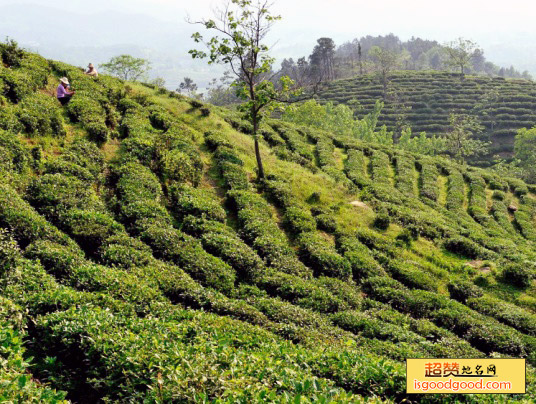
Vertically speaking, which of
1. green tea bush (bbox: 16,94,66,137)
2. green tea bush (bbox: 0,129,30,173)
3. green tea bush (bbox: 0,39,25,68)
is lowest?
green tea bush (bbox: 0,129,30,173)

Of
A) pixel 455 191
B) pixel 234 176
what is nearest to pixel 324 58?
pixel 455 191

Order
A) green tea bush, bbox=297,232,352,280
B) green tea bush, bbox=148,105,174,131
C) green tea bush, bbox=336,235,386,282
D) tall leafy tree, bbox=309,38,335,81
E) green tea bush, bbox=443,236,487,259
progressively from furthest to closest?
tall leafy tree, bbox=309,38,335,81, green tea bush, bbox=148,105,174,131, green tea bush, bbox=443,236,487,259, green tea bush, bbox=336,235,386,282, green tea bush, bbox=297,232,352,280

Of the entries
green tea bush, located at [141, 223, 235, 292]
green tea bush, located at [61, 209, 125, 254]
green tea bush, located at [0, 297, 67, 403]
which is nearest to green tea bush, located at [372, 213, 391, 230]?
green tea bush, located at [141, 223, 235, 292]

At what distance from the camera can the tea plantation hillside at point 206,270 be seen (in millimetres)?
7609

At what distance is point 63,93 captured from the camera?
2288cm

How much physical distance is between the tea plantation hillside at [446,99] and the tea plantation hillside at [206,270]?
96.4 m

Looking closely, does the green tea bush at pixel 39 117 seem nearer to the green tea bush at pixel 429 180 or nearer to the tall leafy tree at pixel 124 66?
the green tea bush at pixel 429 180

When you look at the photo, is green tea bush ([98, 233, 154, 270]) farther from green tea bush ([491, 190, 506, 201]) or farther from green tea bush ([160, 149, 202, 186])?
green tea bush ([491, 190, 506, 201])

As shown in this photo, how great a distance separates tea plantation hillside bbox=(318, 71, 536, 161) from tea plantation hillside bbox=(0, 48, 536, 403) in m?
96.4

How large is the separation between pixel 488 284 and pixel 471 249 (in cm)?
385

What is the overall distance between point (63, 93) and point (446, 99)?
133 meters

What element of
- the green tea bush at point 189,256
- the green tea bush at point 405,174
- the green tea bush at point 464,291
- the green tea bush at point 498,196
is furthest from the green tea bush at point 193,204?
the green tea bush at point 498,196

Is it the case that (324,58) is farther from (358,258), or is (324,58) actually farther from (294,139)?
(358,258)

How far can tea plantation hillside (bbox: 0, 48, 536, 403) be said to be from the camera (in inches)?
300
